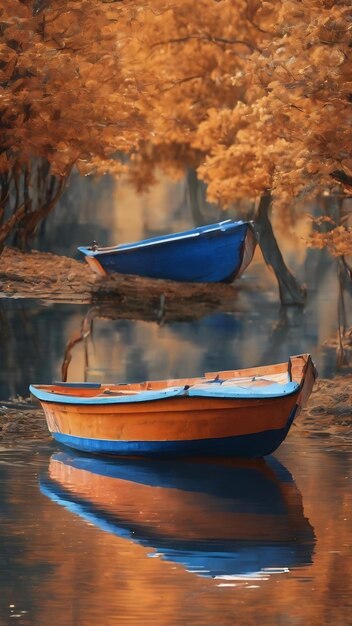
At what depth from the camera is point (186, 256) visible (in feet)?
185

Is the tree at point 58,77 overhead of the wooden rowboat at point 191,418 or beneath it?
overhead

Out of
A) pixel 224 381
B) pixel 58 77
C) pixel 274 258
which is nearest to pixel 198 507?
pixel 224 381

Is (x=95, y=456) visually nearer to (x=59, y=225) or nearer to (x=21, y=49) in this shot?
(x=21, y=49)

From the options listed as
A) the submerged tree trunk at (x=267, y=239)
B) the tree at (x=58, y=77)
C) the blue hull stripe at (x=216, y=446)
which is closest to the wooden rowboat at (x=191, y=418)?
the blue hull stripe at (x=216, y=446)

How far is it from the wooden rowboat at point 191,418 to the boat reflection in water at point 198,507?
0.26 metres

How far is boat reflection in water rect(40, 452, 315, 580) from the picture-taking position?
54.5 feet

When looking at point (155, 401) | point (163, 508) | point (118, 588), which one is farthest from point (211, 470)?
point (118, 588)

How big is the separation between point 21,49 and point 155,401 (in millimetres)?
10221

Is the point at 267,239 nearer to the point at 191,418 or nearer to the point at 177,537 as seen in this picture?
the point at 191,418

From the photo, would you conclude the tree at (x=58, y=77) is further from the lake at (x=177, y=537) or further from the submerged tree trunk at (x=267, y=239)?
the submerged tree trunk at (x=267, y=239)

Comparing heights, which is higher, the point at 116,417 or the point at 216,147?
the point at 216,147

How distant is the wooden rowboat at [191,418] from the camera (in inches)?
924

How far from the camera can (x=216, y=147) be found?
4884cm

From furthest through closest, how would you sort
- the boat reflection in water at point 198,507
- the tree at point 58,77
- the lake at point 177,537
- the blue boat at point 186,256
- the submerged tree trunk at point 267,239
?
the blue boat at point 186,256, the submerged tree trunk at point 267,239, the tree at point 58,77, the boat reflection in water at point 198,507, the lake at point 177,537
